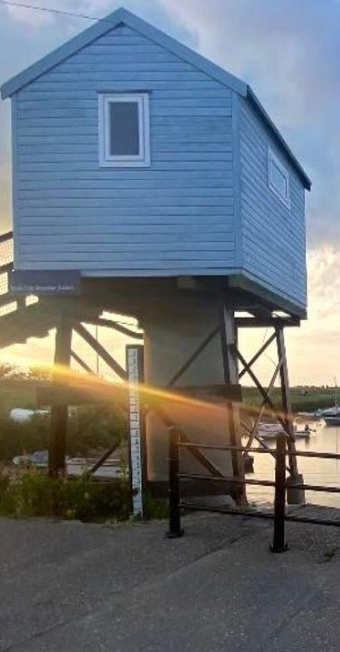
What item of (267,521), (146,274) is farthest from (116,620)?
(146,274)

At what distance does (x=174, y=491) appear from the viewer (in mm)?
9266

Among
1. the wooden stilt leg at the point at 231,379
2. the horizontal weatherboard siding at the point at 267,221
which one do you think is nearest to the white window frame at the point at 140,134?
the horizontal weatherboard siding at the point at 267,221

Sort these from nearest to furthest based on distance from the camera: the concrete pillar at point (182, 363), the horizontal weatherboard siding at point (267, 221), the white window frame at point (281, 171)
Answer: the horizontal weatherboard siding at point (267, 221)
the white window frame at point (281, 171)
the concrete pillar at point (182, 363)

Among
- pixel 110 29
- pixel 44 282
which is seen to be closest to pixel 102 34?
pixel 110 29

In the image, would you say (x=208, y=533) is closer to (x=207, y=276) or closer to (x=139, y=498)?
(x=139, y=498)

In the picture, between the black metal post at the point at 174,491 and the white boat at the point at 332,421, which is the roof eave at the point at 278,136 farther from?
the white boat at the point at 332,421

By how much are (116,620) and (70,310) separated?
8854 mm

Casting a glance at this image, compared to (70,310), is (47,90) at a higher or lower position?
higher

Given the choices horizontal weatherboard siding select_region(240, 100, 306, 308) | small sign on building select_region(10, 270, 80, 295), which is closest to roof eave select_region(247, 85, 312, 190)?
horizontal weatherboard siding select_region(240, 100, 306, 308)

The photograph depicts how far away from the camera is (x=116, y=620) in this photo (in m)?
6.25

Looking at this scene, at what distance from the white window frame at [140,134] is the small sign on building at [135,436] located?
10.7ft

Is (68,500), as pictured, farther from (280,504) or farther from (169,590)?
(169,590)

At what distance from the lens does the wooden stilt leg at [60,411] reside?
14.0 metres

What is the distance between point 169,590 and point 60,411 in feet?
24.9
